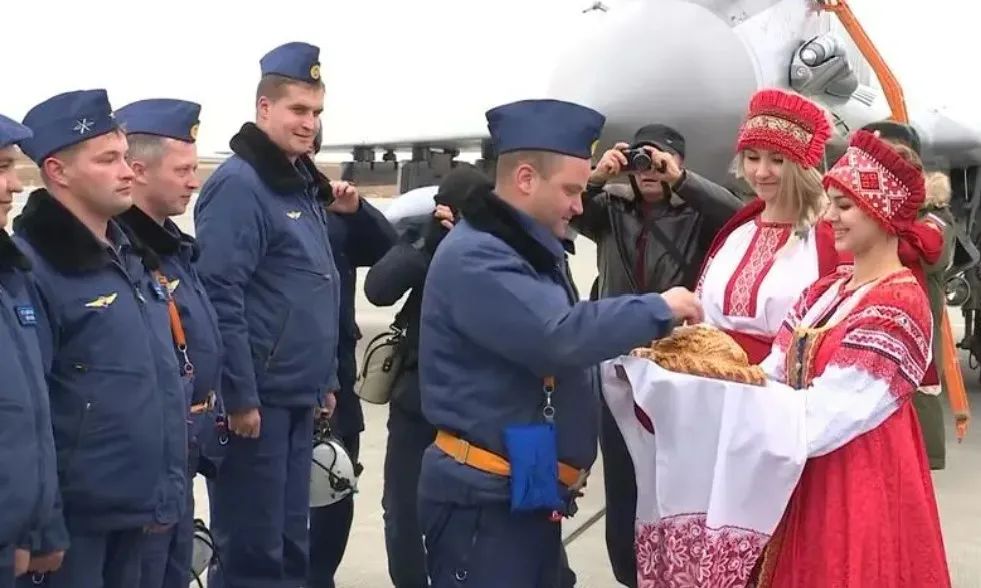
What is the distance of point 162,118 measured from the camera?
3.39 m

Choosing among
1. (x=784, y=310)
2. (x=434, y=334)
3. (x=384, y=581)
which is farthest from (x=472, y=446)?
(x=384, y=581)

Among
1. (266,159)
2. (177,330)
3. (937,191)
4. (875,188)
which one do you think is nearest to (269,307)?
(266,159)

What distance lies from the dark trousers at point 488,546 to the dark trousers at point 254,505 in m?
1.07

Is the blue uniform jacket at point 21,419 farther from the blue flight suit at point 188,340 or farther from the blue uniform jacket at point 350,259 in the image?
the blue uniform jacket at point 350,259

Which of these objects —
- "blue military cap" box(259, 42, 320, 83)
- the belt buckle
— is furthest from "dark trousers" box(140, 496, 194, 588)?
"blue military cap" box(259, 42, 320, 83)

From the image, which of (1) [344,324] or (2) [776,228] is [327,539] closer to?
(1) [344,324]

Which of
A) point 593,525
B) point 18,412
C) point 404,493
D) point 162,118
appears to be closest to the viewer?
point 18,412

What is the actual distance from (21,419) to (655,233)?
7.13ft

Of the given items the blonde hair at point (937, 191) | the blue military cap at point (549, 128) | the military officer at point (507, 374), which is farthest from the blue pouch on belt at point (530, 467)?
the blonde hair at point (937, 191)

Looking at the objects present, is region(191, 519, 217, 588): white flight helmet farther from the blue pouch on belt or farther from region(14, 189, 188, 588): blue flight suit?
the blue pouch on belt

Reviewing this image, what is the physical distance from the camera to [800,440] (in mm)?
2564

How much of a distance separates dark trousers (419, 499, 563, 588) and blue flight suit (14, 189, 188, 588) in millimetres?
670

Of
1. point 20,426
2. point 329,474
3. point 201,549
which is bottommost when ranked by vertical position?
point 201,549

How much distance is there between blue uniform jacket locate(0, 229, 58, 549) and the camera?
7.48 feet
